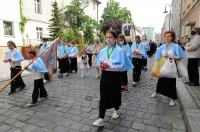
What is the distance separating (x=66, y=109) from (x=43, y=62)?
1.44 metres

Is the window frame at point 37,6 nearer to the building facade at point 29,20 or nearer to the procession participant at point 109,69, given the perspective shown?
the building facade at point 29,20

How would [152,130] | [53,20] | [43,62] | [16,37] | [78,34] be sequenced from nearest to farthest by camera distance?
1. [152,130]
2. [43,62]
3. [16,37]
4. [53,20]
5. [78,34]

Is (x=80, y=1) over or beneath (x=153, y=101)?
over

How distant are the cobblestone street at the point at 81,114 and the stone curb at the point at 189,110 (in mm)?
161

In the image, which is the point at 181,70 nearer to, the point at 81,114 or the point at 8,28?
the point at 81,114

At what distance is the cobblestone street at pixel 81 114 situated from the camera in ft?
13.1

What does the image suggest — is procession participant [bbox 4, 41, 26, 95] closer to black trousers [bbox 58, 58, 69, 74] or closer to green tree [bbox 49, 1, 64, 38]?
black trousers [bbox 58, 58, 69, 74]

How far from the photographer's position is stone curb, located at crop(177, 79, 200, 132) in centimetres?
371

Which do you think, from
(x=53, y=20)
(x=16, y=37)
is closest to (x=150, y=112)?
(x=16, y=37)

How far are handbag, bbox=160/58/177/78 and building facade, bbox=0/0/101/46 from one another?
15675 mm

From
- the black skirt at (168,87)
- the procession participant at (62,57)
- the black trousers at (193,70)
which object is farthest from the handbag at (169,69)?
the procession participant at (62,57)

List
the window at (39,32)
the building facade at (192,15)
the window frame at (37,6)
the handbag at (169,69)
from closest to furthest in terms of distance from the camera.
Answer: the handbag at (169,69), the building facade at (192,15), the window frame at (37,6), the window at (39,32)

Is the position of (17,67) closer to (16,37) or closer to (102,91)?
(102,91)

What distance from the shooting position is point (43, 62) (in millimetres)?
5492
